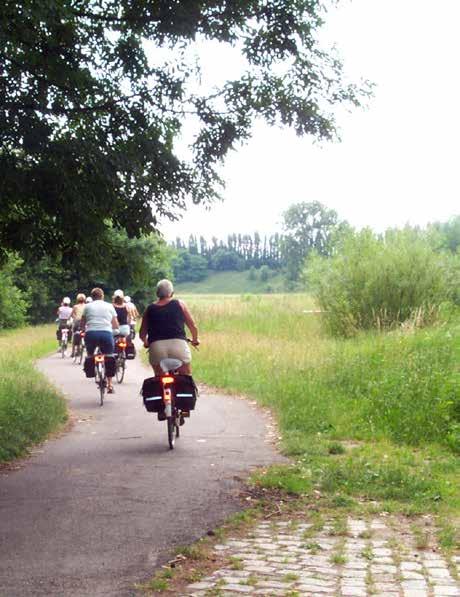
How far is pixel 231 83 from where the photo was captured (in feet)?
39.1

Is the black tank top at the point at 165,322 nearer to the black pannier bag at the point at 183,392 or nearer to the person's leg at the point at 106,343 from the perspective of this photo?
the black pannier bag at the point at 183,392

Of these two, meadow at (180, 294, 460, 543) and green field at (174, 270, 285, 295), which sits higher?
meadow at (180, 294, 460, 543)

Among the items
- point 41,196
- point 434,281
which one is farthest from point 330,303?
point 41,196

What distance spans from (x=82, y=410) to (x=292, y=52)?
7.49 m

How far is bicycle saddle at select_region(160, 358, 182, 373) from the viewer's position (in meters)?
12.1

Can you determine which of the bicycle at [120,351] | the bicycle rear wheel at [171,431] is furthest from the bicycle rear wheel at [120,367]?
the bicycle rear wheel at [171,431]

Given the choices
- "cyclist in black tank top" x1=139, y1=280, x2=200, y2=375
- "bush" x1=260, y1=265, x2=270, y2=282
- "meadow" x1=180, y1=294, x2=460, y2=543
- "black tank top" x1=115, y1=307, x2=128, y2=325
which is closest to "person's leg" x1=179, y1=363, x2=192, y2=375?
"cyclist in black tank top" x1=139, y1=280, x2=200, y2=375

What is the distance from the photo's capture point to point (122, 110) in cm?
1124

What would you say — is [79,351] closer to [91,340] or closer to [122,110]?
[91,340]

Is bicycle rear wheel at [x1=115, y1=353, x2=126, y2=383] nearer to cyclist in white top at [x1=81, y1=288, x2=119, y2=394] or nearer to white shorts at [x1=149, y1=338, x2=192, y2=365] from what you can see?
cyclist in white top at [x1=81, y1=288, x2=119, y2=394]

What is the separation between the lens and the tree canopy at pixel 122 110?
1052 cm

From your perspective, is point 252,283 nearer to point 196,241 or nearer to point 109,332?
point 196,241

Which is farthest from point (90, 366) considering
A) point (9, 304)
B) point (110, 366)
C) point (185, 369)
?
point (9, 304)

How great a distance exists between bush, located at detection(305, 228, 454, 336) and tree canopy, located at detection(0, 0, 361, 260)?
2047 cm
